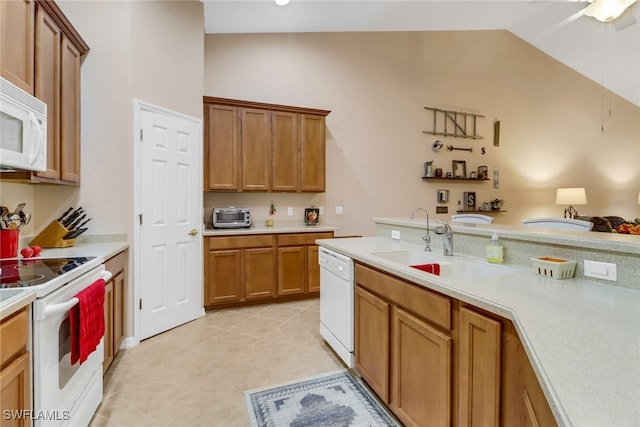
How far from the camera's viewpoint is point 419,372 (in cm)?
152

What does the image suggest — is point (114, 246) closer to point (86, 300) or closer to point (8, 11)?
point (86, 300)

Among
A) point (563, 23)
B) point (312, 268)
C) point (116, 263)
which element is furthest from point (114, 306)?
point (563, 23)

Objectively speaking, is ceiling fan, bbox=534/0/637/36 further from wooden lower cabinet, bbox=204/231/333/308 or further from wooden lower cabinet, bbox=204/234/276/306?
wooden lower cabinet, bbox=204/234/276/306

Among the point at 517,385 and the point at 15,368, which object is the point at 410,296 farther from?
the point at 15,368

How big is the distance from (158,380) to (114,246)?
110 centimetres

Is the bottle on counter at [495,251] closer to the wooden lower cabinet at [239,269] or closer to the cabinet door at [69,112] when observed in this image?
the wooden lower cabinet at [239,269]

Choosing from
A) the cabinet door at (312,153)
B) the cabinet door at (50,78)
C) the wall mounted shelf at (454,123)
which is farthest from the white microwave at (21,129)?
the wall mounted shelf at (454,123)

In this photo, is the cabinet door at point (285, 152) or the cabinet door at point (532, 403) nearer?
the cabinet door at point (532, 403)

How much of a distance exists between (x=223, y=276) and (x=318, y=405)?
204cm

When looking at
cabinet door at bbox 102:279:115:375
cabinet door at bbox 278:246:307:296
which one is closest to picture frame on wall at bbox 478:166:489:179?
cabinet door at bbox 278:246:307:296

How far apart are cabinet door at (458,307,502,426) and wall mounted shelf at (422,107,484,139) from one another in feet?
14.6

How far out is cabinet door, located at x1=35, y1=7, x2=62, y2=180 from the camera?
1.96 metres

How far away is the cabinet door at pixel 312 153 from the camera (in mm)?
4137

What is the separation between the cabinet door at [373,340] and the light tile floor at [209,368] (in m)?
0.40
